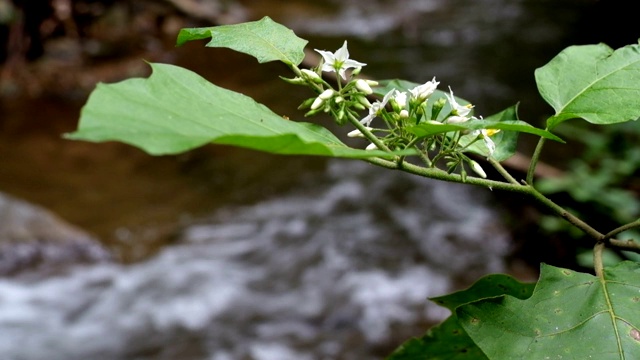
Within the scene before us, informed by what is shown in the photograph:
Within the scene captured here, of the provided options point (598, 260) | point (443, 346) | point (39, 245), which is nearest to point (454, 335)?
point (443, 346)

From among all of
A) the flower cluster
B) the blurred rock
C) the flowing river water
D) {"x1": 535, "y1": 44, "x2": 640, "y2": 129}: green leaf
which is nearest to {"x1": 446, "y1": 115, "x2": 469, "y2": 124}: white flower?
the flower cluster

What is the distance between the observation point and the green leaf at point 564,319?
2.37 ft

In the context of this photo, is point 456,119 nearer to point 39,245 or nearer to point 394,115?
point 394,115

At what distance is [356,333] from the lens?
4.21 m

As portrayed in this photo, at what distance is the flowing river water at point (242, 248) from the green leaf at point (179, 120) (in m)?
3.54

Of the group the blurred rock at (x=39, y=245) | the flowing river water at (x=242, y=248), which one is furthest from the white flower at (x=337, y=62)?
the blurred rock at (x=39, y=245)

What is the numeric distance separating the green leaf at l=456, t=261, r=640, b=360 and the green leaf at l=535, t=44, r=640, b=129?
21cm

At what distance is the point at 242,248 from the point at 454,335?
4163 millimetres

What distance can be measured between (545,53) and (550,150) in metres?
2.45

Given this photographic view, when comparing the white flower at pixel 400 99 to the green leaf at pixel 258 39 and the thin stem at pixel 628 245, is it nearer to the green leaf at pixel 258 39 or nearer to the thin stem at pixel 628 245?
the green leaf at pixel 258 39

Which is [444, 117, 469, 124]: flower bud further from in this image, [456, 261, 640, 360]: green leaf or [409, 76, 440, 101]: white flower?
[456, 261, 640, 360]: green leaf

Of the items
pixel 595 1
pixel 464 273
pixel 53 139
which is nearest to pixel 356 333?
pixel 464 273

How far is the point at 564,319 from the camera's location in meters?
0.76

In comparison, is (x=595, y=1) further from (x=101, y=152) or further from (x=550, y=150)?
(x=101, y=152)
